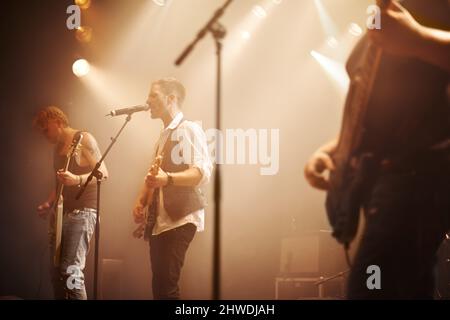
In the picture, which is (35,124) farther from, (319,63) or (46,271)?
(319,63)

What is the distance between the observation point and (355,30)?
12.7 feet

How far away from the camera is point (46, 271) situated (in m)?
4.21

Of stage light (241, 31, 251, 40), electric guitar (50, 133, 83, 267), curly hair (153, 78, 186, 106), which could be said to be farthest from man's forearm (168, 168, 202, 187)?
stage light (241, 31, 251, 40)

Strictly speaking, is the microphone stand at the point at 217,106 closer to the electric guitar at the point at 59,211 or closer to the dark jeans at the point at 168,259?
the dark jeans at the point at 168,259

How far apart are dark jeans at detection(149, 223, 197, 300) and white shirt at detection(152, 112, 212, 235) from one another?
1.4 inches

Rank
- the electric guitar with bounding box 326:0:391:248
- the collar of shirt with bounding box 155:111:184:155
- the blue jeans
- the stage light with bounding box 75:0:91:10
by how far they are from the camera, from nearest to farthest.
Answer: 1. the electric guitar with bounding box 326:0:391:248
2. the collar of shirt with bounding box 155:111:184:155
3. the blue jeans
4. the stage light with bounding box 75:0:91:10

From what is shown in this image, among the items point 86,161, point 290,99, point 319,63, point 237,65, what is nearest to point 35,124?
point 86,161

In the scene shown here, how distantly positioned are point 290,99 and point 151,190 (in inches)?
62.6

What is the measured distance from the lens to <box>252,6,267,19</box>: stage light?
3973 mm


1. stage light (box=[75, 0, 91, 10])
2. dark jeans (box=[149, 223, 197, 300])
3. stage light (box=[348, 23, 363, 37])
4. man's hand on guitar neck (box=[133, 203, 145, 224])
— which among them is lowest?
dark jeans (box=[149, 223, 197, 300])

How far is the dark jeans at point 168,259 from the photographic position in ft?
8.18

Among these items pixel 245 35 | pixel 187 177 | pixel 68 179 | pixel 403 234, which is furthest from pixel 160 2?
pixel 403 234

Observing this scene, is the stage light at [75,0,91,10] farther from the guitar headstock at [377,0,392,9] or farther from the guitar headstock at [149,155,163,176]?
the guitar headstock at [377,0,392,9]

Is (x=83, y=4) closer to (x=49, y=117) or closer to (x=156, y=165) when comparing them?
(x=49, y=117)
